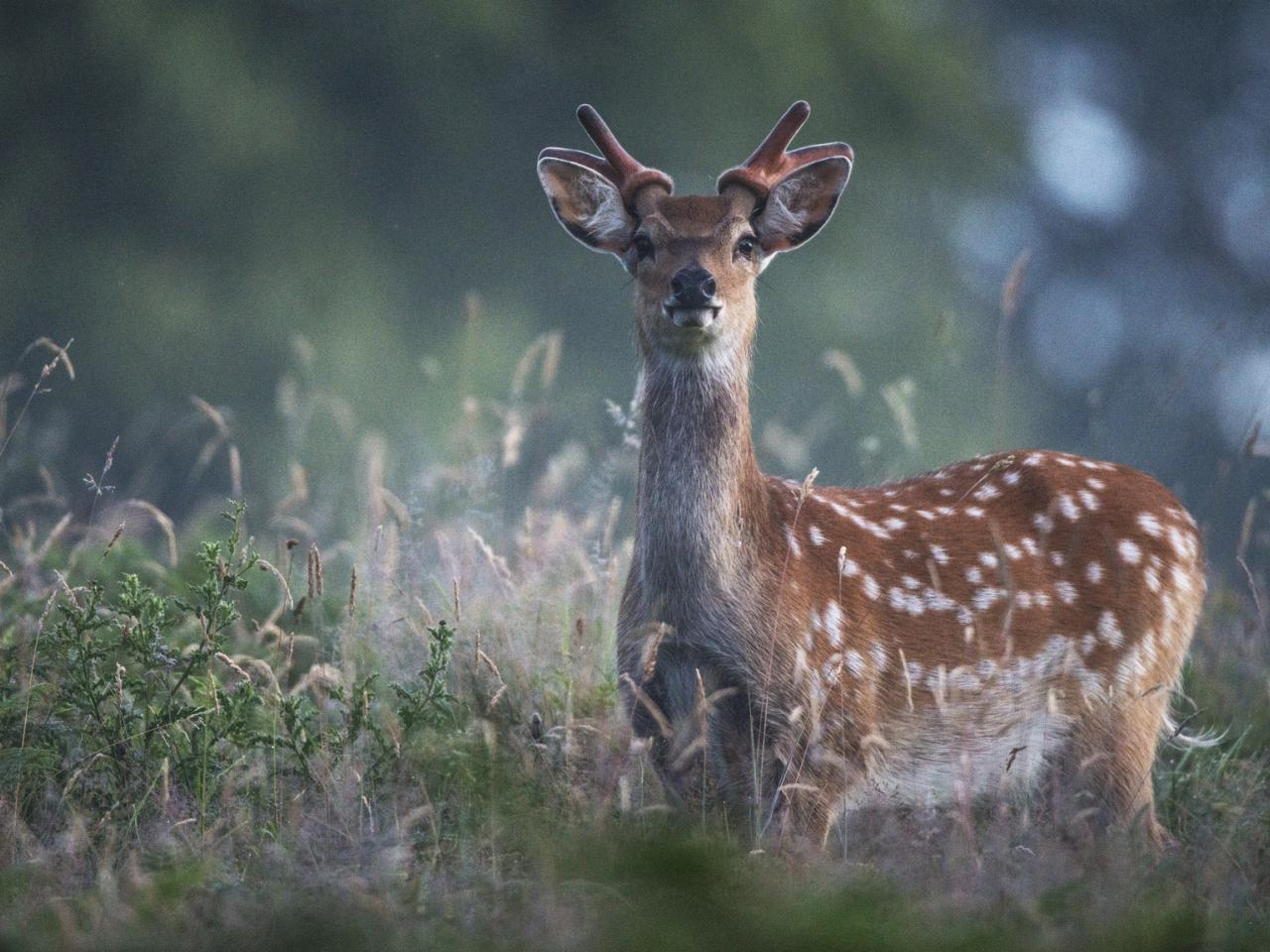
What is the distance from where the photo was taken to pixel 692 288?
5.04 meters

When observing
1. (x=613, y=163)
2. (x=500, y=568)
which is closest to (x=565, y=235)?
(x=500, y=568)

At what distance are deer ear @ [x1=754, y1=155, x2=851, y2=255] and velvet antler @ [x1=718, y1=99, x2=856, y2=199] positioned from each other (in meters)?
0.03

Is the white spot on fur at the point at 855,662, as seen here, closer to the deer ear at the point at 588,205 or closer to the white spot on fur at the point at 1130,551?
the white spot on fur at the point at 1130,551

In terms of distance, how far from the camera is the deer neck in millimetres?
5043

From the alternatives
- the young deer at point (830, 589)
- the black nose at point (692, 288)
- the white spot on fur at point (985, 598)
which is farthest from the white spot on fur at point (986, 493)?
the black nose at point (692, 288)

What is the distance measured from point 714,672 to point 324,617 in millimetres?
2059

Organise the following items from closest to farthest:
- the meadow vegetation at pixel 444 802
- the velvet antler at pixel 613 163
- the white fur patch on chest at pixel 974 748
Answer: the meadow vegetation at pixel 444 802, the white fur patch on chest at pixel 974 748, the velvet antler at pixel 613 163

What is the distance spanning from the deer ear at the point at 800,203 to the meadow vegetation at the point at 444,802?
1367 mm

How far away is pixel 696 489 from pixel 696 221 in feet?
2.86

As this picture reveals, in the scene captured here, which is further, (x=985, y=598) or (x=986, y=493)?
(x=986, y=493)

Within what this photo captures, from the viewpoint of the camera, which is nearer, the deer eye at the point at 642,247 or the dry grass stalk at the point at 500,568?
the deer eye at the point at 642,247

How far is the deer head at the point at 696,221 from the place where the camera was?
525cm

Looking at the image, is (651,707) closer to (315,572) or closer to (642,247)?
(315,572)

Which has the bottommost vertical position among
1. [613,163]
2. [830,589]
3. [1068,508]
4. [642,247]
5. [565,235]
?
[830,589]
